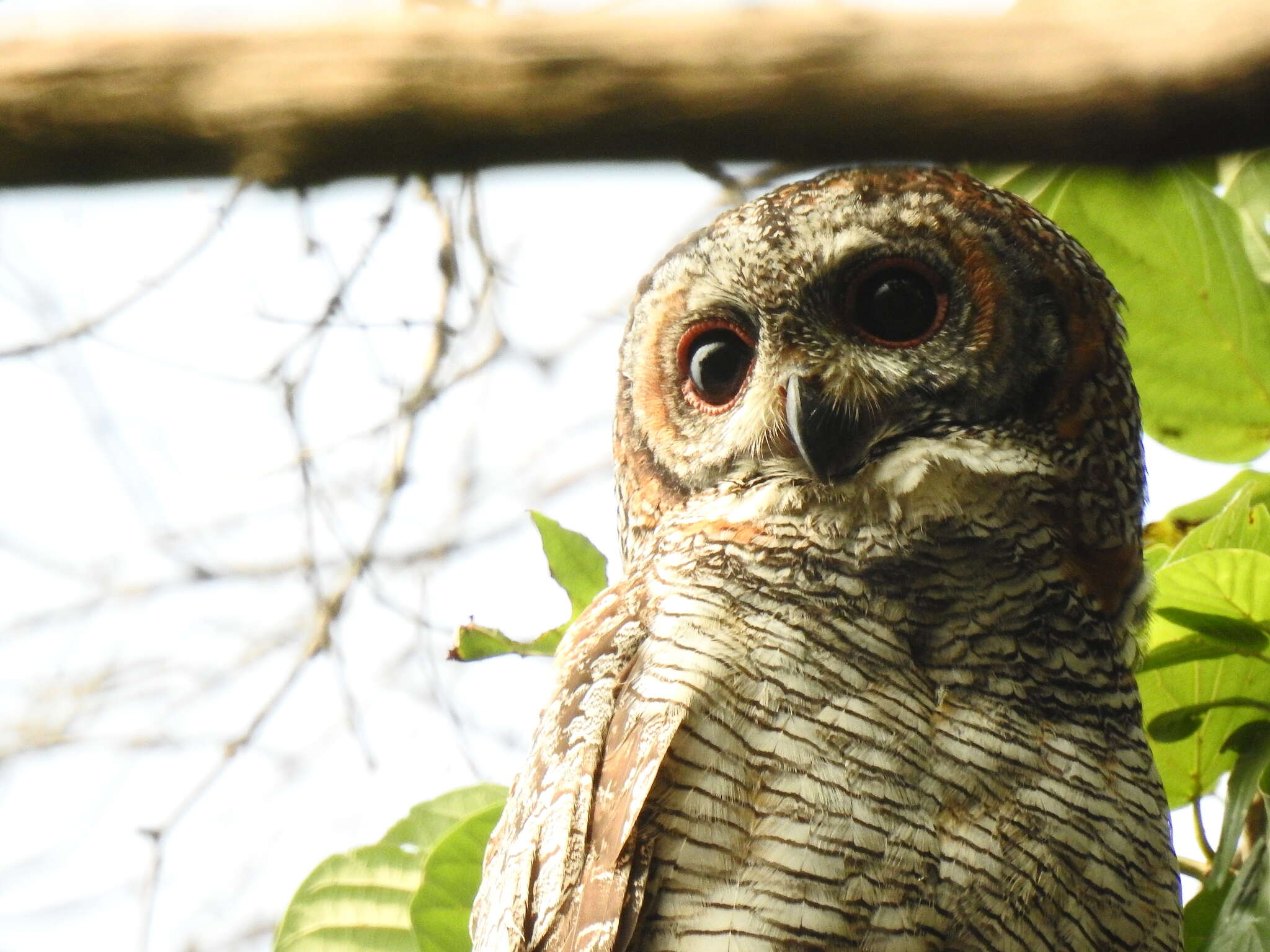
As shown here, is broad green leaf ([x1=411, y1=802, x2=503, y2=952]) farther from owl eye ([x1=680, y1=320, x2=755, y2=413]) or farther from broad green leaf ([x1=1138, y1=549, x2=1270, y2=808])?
broad green leaf ([x1=1138, y1=549, x2=1270, y2=808])

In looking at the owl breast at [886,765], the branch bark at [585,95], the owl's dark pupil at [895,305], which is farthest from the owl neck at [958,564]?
the branch bark at [585,95]

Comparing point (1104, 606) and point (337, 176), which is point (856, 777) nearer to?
point (1104, 606)

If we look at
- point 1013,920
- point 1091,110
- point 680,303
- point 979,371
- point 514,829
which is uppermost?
point 680,303

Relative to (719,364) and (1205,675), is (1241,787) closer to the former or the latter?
(1205,675)

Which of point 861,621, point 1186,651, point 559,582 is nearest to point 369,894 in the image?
point 559,582

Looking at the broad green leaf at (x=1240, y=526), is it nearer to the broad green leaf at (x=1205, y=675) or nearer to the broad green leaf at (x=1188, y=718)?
the broad green leaf at (x=1205, y=675)

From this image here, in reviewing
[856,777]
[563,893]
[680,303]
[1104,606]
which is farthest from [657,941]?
[680,303]
